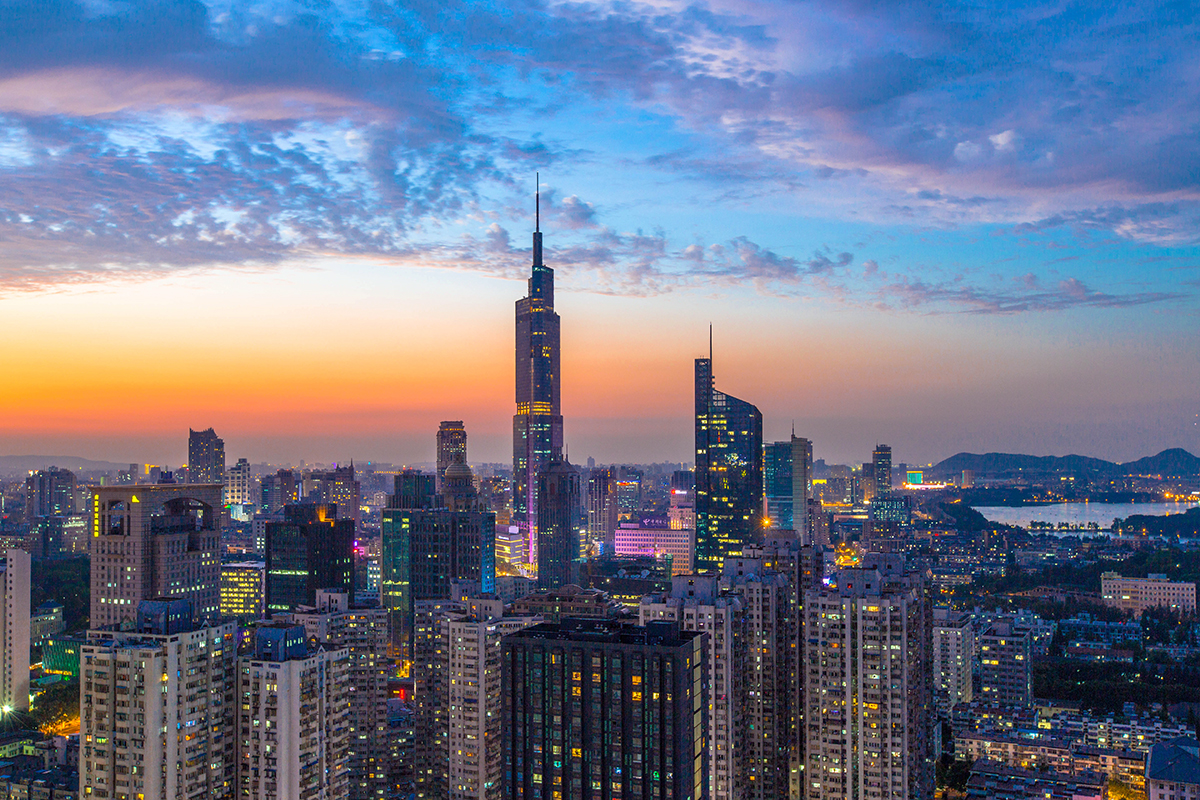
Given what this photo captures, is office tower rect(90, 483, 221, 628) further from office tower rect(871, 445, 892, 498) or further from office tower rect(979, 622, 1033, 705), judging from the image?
office tower rect(871, 445, 892, 498)

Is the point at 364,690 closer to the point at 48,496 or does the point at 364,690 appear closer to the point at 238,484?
the point at 48,496

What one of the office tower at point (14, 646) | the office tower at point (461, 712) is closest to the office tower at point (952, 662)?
the office tower at point (461, 712)

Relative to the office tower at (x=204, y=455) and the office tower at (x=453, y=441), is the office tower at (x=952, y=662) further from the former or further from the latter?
the office tower at (x=204, y=455)

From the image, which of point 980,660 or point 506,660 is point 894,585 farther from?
point 980,660

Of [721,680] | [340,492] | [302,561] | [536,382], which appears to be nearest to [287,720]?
[721,680]

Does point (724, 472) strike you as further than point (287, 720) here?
Yes

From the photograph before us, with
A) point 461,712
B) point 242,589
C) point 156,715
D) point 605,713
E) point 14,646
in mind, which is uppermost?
point 605,713

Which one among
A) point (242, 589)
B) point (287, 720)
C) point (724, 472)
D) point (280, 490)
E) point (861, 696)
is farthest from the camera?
point (280, 490)
